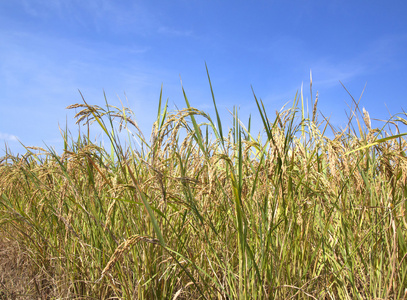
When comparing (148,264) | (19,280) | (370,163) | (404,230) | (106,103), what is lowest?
(19,280)

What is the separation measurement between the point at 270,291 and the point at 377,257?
68 cm

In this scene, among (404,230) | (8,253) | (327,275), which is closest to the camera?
(327,275)

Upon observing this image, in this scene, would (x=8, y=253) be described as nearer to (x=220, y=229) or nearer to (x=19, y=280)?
(x=19, y=280)

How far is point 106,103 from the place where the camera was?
212 centimetres

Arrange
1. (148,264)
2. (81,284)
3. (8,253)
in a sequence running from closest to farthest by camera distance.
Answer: (148,264) → (81,284) → (8,253)

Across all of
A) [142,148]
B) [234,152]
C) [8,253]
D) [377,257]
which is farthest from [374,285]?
[8,253]

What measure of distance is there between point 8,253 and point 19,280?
2.28 feet

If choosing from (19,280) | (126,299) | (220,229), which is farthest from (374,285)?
(19,280)

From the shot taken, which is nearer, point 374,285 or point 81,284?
point 374,285

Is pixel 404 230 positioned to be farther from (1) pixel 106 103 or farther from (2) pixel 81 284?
(2) pixel 81 284

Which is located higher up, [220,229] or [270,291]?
[220,229]

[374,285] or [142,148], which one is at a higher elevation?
[142,148]

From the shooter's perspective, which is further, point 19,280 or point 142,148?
point 19,280

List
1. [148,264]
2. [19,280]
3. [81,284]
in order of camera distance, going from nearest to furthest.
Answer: [148,264] < [81,284] < [19,280]
